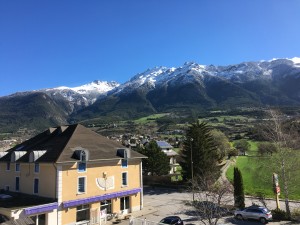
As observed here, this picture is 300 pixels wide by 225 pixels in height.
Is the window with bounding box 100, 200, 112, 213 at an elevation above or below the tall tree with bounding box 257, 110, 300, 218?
below

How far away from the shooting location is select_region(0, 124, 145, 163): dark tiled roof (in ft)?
107

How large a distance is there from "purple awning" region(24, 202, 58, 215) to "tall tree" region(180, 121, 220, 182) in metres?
25.8

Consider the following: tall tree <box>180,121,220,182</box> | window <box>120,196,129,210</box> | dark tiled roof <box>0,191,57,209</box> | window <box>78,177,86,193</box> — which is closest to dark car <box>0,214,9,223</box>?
dark tiled roof <box>0,191,57,209</box>

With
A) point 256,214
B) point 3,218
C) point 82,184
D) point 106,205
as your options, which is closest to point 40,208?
point 3,218

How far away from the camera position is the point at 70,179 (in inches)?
1246

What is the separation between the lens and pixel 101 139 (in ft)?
130

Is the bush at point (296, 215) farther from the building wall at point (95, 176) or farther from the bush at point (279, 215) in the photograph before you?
the building wall at point (95, 176)

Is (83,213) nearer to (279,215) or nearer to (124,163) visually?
(124,163)

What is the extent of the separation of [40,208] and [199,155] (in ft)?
100

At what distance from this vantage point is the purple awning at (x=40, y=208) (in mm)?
27914

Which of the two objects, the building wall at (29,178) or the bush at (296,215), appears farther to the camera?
the bush at (296,215)

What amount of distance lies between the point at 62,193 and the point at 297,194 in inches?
1321

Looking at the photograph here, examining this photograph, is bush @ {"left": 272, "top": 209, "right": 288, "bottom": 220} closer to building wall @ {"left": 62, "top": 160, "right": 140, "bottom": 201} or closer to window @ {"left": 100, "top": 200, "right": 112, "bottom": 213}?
building wall @ {"left": 62, "top": 160, "right": 140, "bottom": 201}

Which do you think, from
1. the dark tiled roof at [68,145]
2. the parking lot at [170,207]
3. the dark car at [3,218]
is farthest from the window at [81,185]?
the dark car at [3,218]
